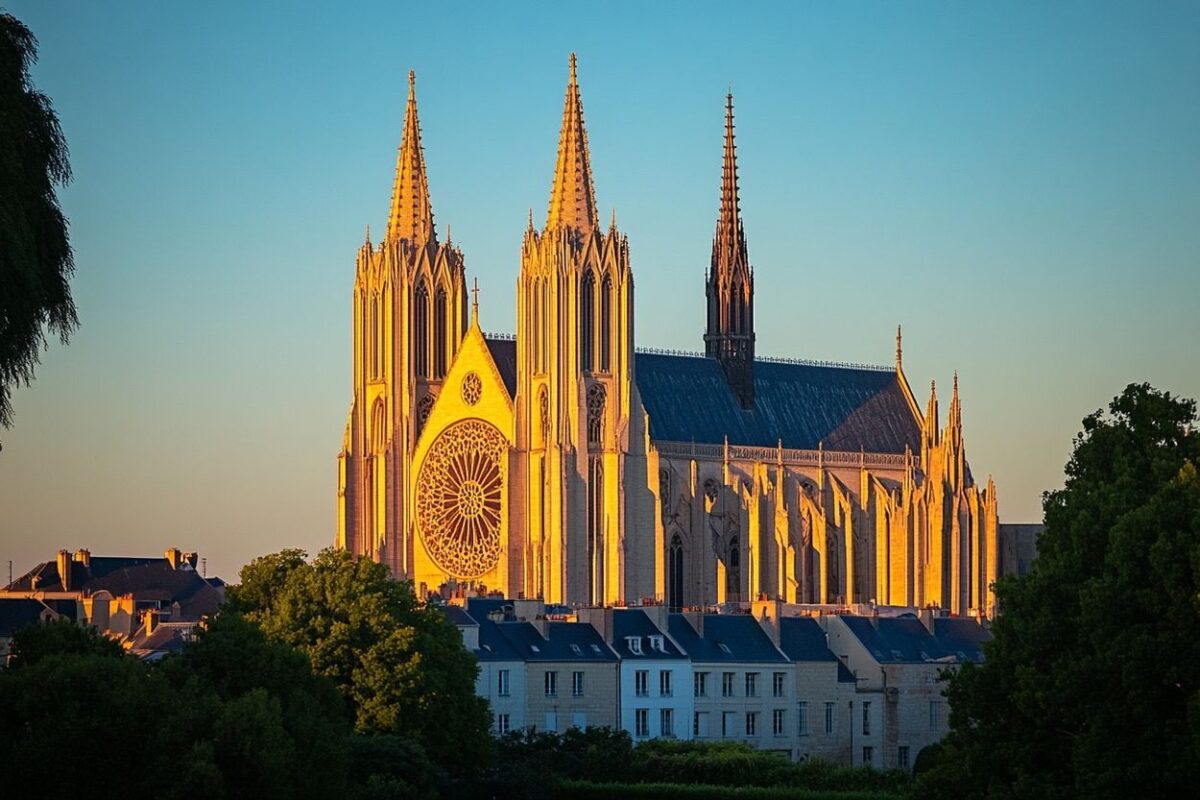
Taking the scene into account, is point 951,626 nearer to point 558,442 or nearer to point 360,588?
point 558,442

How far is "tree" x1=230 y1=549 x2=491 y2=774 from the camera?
60562 millimetres

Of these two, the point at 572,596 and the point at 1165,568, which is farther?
the point at 572,596

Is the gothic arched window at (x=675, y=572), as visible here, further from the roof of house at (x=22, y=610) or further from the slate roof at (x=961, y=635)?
the roof of house at (x=22, y=610)

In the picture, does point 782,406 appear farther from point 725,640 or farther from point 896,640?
point 725,640

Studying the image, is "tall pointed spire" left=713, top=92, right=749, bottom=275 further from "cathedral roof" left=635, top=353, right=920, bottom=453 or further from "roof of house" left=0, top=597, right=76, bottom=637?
"roof of house" left=0, top=597, right=76, bottom=637

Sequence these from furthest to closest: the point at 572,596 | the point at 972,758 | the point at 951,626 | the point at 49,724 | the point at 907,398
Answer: the point at 907,398 < the point at 572,596 < the point at 951,626 < the point at 972,758 < the point at 49,724

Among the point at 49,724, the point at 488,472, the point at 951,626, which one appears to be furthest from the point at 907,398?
the point at 49,724

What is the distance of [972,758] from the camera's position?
149 feet

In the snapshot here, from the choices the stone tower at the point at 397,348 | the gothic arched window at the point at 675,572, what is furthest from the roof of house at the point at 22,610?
the gothic arched window at the point at 675,572

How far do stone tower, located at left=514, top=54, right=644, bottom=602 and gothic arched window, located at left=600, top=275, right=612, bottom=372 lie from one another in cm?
4

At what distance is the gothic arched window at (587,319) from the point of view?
10812 cm

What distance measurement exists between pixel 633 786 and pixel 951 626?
27.6 meters

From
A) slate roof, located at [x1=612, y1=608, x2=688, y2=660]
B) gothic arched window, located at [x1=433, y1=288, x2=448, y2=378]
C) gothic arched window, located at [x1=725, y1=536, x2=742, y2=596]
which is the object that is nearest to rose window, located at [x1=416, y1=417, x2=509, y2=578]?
gothic arched window, located at [x1=433, y1=288, x2=448, y2=378]

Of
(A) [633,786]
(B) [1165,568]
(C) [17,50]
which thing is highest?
(C) [17,50]
